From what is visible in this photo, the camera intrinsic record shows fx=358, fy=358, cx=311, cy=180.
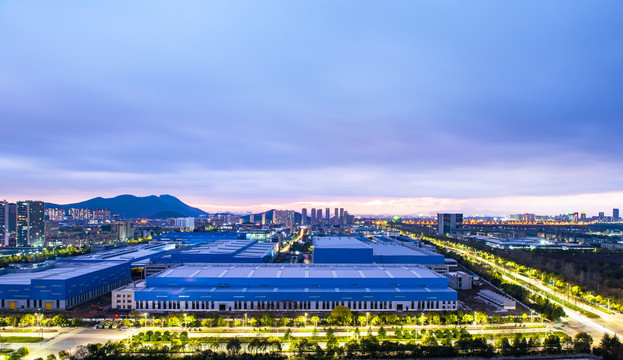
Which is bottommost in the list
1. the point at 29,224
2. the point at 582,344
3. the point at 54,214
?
the point at 54,214

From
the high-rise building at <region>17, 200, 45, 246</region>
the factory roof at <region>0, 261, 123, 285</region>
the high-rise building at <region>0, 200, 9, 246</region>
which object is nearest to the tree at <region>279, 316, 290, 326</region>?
the factory roof at <region>0, 261, 123, 285</region>

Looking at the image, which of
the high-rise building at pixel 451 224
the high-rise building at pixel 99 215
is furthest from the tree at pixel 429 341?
the high-rise building at pixel 99 215

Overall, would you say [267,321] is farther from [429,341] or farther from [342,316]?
[429,341]

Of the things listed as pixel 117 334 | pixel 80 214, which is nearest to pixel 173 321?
pixel 117 334

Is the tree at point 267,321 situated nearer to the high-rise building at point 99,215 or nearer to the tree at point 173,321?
the tree at point 173,321

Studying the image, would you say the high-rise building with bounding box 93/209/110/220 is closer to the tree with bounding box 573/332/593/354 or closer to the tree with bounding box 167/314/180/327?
the tree with bounding box 167/314/180/327

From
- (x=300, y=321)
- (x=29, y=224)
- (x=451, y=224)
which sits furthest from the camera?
(x=451, y=224)

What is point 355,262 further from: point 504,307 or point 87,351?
point 87,351

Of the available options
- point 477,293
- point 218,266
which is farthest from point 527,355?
point 218,266
